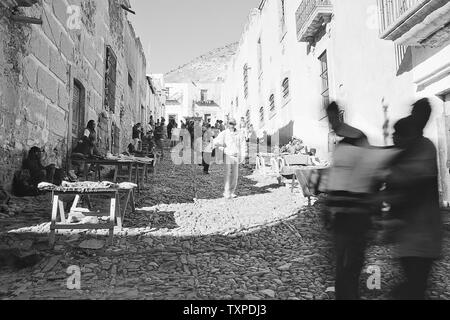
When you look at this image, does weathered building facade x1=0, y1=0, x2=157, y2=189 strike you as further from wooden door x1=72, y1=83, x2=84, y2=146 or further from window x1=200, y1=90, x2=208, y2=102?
window x1=200, y1=90, x2=208, y2=102

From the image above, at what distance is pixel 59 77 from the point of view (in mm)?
7723

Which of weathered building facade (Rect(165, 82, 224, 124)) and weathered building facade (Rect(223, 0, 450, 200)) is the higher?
weathered building facade (Rect(165, 82, 224, 124))

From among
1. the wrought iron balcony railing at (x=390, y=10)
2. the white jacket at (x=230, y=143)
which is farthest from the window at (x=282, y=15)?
the white jacket at (x=230, y=143)

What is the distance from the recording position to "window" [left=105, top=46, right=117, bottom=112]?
1170cm

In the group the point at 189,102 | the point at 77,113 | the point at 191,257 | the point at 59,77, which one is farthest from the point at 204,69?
the point at 191,257

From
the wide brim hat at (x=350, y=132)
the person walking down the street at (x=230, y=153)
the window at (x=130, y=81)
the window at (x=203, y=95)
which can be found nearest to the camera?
the wide brim hat at (x=350, y=132)

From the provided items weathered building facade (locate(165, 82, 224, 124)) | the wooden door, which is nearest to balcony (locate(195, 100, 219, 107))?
weathered building facade (locate(165, 82, 224, 124))

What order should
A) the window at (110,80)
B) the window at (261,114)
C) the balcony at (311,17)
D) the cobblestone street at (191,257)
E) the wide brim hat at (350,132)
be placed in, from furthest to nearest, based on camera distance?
1. the window at (261,114)
2. the window at (110,80)
3. the balcony at (311,17)
4. the cobblestone street at (191,257)
5. the wide brim hat at (350,132)

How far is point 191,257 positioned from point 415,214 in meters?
2.63

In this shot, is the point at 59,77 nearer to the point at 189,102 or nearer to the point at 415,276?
the point at 415,276

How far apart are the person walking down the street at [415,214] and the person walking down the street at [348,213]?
0.66 feet

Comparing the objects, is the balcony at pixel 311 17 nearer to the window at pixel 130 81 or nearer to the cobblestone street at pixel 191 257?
the cobblestone street at pixel 191 257

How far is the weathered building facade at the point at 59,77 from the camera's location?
5.82 m

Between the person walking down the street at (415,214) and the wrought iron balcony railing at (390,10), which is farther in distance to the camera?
the wrought iron balcony railing at (390,10)
